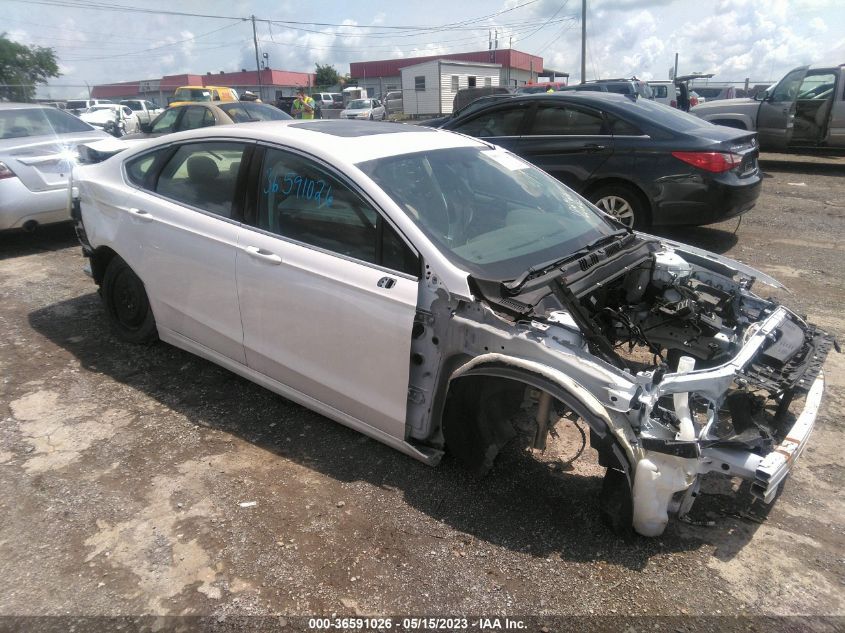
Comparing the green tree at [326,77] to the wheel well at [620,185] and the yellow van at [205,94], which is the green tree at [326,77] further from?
the wheel well at [620,185]

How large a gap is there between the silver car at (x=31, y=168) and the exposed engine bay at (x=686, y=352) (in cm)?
625

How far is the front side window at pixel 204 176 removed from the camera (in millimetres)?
3557

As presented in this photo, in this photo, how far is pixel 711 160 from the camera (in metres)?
6.00

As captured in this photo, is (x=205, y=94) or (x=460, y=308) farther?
(x=205, y=94)

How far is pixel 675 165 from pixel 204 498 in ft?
17.6

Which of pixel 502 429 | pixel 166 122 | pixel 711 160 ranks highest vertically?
pixel 166 122

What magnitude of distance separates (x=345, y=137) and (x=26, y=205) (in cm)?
515

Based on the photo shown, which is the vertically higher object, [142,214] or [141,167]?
[141,167]

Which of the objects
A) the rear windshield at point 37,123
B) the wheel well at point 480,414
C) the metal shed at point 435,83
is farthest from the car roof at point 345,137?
the metal shed at point 435,83

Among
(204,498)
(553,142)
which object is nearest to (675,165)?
(553,142)

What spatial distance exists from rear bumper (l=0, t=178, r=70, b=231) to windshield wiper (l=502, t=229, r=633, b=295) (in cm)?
628

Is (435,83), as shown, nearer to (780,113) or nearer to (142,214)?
(780,113)

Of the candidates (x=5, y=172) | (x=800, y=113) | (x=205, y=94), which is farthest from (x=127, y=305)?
(x=205, y=94)

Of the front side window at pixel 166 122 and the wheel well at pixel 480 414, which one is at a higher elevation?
the front side window at pixel 166 122
